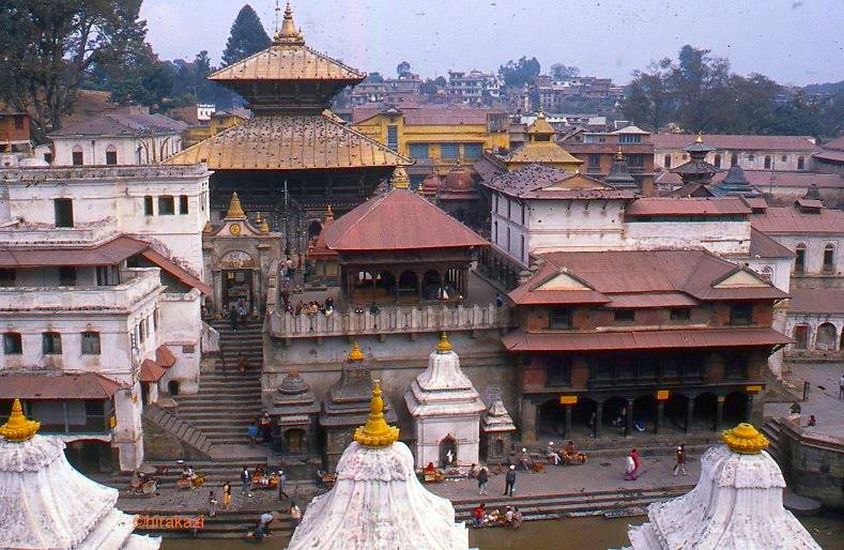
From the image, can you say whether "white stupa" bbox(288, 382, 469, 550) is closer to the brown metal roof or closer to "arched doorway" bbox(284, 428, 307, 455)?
"arched doorway" bbox(284, 428, 307, 455)

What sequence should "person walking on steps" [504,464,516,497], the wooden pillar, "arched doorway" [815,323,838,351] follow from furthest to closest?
"arched doorway" [815,323,838,351] < the wooden pillar < "person walking on steps" [504,464,516,497]

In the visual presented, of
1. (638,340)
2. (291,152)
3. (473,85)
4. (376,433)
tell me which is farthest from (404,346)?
(473,85)

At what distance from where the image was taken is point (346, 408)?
2355cm

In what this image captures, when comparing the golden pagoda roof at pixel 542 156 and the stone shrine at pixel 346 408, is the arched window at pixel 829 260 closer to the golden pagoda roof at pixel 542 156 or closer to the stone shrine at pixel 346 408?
the golden pagoda roof at pixel 542 156

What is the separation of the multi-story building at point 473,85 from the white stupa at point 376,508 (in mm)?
162296

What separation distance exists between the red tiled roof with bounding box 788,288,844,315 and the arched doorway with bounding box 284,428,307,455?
65.6 feet

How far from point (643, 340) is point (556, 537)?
6444mm

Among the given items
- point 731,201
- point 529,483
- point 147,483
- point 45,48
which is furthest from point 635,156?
point 147,483

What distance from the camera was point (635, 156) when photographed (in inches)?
2355

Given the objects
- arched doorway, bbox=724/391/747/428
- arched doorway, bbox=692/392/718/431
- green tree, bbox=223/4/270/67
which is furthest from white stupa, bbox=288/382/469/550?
green tree, bbox=223/4/270/67

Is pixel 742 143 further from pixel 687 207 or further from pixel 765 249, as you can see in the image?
pixel 687 207

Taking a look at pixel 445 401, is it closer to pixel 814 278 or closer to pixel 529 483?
pixel 529 483

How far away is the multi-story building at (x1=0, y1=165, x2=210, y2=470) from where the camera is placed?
75.3 feet

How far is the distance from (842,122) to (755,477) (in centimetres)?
11066
